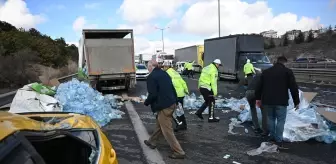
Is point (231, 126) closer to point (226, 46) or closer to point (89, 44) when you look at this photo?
point (89, 44)

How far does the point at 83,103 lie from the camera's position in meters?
9.55

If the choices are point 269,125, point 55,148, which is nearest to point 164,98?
point 269,125

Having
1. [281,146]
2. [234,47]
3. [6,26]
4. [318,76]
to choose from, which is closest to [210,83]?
[281,146]

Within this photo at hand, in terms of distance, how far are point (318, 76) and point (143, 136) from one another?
1621cm

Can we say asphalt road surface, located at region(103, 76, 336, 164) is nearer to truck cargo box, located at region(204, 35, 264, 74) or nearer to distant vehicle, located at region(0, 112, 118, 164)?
distant vehicle, located at region(0, 112, 118, 164)

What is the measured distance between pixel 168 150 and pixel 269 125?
2.05 meters

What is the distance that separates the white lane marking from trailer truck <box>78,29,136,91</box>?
15.4 feet

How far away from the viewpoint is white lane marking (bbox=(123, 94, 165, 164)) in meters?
5.84

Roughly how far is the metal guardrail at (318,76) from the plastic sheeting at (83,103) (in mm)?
13811

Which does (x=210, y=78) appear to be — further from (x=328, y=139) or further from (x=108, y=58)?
(x=108, y=58)

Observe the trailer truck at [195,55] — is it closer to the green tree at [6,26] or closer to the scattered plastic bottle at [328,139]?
the green tree at [6,26]

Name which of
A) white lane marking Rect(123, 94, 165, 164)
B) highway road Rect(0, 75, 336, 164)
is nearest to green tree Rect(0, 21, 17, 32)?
white lane marking Rect(123, 94, 165, 164)

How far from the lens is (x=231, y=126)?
8.31 metres

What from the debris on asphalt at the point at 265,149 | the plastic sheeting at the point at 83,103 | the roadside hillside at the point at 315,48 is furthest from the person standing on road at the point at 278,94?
the roadside hillside at the point at 315,48
